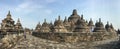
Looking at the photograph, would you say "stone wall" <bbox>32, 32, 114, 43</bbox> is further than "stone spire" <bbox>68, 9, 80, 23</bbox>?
No

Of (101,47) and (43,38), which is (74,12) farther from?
(101,47)

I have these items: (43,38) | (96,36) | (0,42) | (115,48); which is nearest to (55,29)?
(43,38)

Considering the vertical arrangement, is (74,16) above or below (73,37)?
above

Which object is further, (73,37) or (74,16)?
(74,16)

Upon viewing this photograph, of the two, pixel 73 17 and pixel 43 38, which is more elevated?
pixel 73 17

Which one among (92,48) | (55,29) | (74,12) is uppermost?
(74,12)

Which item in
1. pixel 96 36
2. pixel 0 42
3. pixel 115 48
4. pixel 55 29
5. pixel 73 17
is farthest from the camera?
pixel 73 17

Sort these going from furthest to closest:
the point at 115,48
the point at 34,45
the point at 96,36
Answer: the point at 96,36 → the point at 34,45 → the point at 115,48

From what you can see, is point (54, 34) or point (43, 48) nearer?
point (43, 48)

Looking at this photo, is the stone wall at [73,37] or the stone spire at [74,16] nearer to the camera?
the stone wall at [73,37]

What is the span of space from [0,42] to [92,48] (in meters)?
10.5

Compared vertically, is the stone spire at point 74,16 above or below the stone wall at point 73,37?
above

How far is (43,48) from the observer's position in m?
19.5

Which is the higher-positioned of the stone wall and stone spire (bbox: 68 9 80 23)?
stone spire (bbox: 68 9 80 23)
